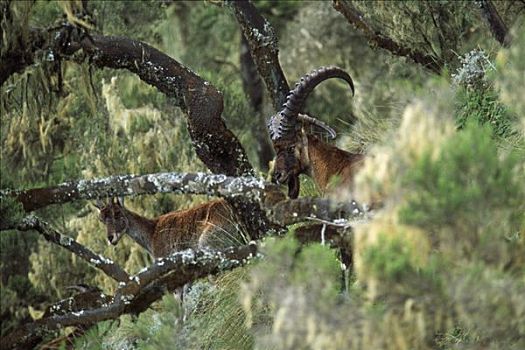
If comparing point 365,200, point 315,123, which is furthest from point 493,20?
point 365,200

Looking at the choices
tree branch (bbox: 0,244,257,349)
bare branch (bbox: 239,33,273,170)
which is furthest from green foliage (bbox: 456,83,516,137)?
bare branch (bbox: 239,33,273,170)

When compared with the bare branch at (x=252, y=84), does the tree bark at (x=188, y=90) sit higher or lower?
lower

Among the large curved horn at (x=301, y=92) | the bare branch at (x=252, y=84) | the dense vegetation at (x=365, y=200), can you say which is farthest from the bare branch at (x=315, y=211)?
the bare branch at (x=252, y=84)

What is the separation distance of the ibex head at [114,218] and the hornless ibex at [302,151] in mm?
2731

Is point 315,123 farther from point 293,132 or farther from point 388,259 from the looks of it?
point 388,259

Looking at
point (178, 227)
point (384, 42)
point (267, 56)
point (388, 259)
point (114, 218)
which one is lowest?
point (388, 259)

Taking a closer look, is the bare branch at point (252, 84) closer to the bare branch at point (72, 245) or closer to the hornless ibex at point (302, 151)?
the hornless ibex at point (302, 151)

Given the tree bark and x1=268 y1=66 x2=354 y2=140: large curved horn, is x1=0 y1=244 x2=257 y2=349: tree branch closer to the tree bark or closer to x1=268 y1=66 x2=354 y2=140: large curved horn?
x1=268 y1=66 x2=354 y2=140: large curved horn

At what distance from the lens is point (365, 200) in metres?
6.34

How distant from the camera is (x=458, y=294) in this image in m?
5.68

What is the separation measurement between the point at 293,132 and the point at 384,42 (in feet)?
12.5

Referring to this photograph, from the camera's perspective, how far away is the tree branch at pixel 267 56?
11.1 m

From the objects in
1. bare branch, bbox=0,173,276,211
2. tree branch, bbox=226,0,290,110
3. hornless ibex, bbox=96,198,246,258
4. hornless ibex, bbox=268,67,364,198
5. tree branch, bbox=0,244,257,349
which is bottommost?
tree branch, bbox=0,244,257,349

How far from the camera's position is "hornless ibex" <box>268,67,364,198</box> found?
8.95 m
